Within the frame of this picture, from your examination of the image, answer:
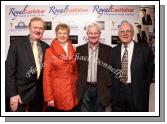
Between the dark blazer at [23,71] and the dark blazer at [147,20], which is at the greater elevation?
the dark blazer at [147,20]

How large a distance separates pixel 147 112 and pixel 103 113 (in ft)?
1.33

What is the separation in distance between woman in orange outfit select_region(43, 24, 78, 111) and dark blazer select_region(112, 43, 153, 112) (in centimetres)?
38

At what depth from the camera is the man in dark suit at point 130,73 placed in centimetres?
292

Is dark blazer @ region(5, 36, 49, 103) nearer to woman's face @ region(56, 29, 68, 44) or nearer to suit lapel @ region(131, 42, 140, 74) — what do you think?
woman's face @ region(56, 29, 68, 44)

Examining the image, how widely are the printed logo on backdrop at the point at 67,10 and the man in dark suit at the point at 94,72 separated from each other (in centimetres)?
16

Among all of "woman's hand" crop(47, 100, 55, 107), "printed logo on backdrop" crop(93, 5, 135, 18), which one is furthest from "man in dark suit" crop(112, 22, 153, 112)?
"woman's hand" crop(47, 100, 55, 107)

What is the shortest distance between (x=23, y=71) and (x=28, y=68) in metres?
0.05

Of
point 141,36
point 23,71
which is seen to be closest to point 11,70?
point 23,71

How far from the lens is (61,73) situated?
2.92 m

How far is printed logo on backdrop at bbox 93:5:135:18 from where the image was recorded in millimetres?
2949

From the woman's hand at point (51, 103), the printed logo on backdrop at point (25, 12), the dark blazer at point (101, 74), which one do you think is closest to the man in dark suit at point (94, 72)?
the dark blazer at point (101, 74)

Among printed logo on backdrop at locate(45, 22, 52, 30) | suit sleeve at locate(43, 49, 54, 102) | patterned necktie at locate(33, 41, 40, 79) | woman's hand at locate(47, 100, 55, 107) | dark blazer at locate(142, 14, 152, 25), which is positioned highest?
dark blazer at locate(142, 14, 152, 25)

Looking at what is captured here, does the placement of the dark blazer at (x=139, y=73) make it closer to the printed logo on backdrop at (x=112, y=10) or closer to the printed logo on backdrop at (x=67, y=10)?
the printed logo on backdrop at (x=112, y=10)

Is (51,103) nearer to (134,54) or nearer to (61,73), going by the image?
(61,73)
